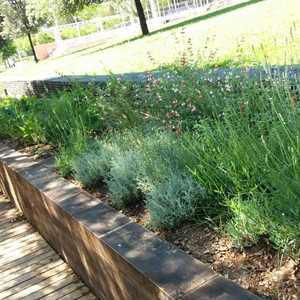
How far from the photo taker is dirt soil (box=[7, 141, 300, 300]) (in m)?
2.15

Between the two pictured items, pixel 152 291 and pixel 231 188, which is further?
pixel 231 188

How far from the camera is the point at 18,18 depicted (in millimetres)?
37969

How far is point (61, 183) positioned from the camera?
4266 millimetres

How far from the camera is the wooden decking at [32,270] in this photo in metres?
3.89

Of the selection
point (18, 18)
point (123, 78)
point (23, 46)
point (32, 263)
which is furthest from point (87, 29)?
point (32, 263)

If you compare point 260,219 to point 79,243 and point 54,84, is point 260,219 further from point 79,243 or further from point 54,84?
point 54,84

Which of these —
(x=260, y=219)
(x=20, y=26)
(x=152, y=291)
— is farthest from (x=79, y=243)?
(x=20, y=26)

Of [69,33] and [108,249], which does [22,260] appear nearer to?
[108,249]

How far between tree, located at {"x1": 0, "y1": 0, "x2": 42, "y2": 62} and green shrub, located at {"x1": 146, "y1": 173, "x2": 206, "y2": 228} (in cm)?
3485

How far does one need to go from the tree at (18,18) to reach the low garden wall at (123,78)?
20839 millimetres

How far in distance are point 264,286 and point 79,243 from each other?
65.9 inches

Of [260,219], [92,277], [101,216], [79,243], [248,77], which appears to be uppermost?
[248,77]

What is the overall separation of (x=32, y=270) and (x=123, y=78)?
104 inches

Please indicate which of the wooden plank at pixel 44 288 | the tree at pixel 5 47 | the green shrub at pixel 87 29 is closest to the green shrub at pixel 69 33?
the green shrub at pixel 87 29
